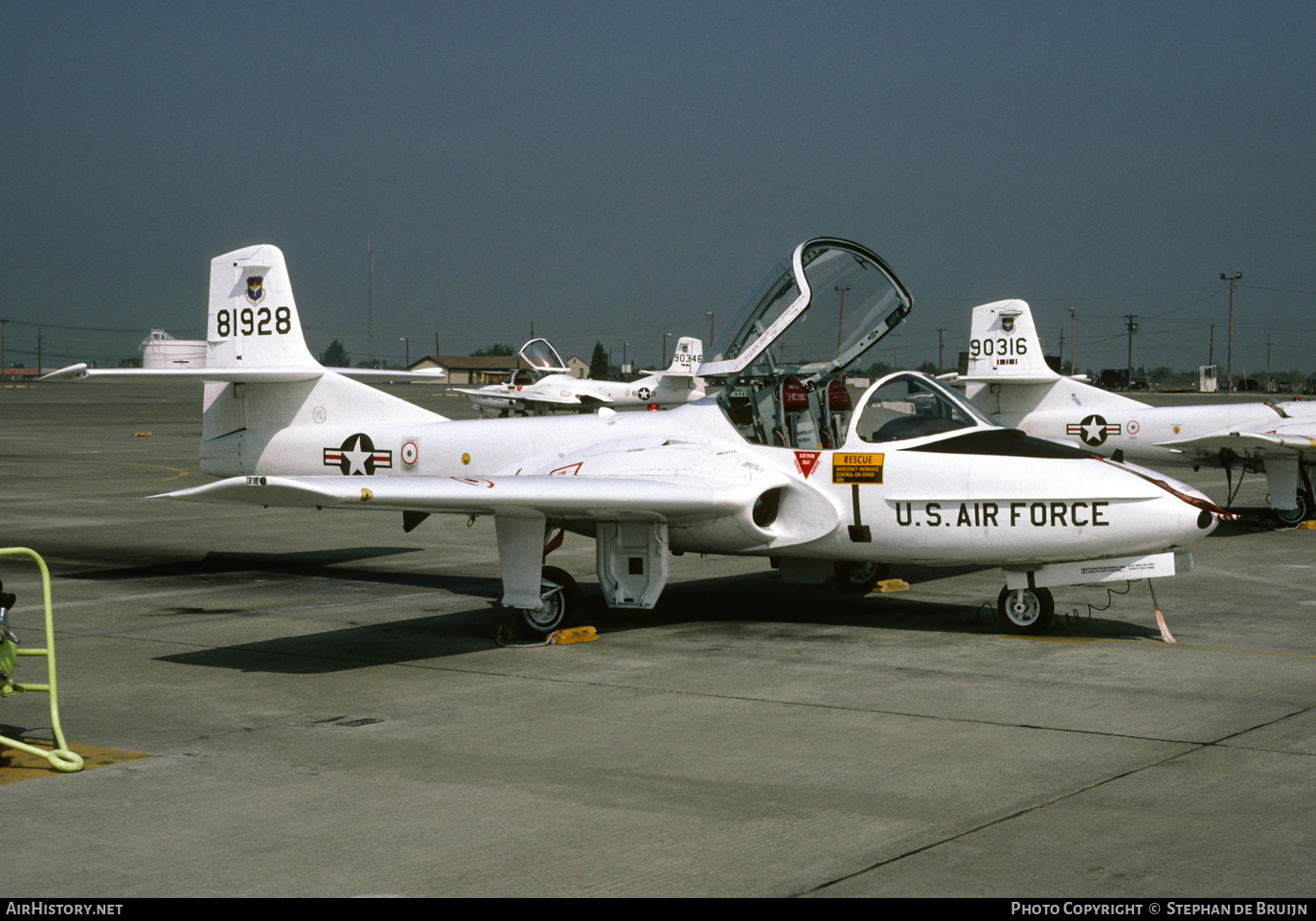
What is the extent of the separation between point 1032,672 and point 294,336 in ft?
28.2

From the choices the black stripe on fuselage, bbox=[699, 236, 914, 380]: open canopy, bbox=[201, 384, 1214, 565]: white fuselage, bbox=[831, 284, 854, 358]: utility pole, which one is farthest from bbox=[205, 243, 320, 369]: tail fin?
the black stripe on fuselage

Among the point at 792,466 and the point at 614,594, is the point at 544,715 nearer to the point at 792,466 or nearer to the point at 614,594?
the point at 614,594

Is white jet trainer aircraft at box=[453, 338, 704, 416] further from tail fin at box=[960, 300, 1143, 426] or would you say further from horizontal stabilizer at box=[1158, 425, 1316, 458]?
horizontal stabilizer at box=[1158, 425, 1316, 458]

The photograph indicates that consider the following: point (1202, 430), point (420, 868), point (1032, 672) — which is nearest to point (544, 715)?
point (420, 868)

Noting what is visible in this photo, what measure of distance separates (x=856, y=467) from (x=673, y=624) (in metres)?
Result: 2.10

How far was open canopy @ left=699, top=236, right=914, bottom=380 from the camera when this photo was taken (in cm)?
1092

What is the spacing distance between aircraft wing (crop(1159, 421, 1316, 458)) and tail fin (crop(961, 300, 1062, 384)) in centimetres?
388

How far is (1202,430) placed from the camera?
821 inches

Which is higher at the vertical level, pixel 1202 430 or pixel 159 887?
pixel 1202 430

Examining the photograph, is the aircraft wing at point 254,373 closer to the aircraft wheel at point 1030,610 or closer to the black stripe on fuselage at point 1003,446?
the black stripe on fuselage at point 1003,446

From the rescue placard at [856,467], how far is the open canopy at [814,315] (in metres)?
1.06

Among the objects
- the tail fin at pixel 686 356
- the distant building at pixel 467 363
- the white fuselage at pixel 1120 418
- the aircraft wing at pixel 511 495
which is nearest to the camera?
the aircraft wing at pixel 511 495

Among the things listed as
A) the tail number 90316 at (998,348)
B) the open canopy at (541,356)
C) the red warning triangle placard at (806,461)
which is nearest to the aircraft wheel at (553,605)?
the red warning triangle placard at (806,461)

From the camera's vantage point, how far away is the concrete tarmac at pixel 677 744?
487 cm
